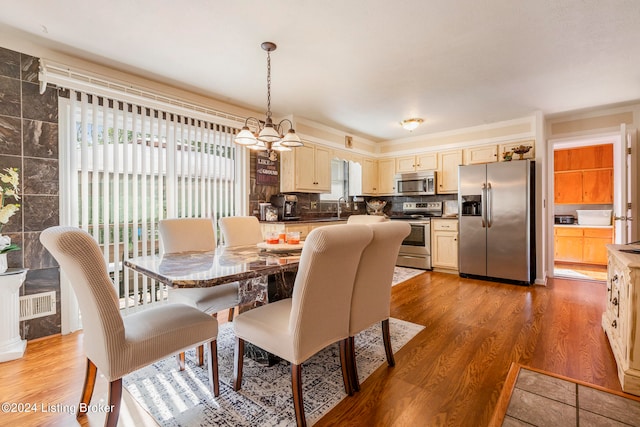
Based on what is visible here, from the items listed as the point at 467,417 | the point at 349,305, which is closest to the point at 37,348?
the point at 349,305

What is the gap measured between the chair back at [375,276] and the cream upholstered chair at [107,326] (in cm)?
87

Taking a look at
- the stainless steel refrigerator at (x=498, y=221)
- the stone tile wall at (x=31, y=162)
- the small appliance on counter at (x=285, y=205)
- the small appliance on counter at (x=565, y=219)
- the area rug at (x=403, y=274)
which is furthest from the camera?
the small appliance on counter at (x=565, y=219)

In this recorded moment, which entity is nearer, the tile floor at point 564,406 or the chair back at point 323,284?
the chair back at point 323,284

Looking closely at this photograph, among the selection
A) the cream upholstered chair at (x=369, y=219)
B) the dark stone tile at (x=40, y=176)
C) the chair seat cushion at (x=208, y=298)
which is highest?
the dark stone tile at (x=40, y=176)

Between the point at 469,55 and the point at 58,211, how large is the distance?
377cm

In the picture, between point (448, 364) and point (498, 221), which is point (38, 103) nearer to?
point (448, 364)

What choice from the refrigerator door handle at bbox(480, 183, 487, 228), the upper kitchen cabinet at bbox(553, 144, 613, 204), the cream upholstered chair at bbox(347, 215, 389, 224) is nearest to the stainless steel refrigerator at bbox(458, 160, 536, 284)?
the refrigerator door handle at bbox(480, 183, 487, 228)

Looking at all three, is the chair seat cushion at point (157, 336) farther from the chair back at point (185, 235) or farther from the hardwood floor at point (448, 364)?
the chair back at point (185, 235)

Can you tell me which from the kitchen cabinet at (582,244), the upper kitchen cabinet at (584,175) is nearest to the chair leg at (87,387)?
the kitchen cabinet at (582,244)

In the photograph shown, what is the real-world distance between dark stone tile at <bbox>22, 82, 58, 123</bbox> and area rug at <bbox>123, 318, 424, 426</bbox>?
2221mm

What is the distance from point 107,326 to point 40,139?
7.03ft

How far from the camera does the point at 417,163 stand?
5414 mm

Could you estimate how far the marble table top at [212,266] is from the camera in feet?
4.44

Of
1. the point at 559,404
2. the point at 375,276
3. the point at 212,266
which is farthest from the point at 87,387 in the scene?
the point at 559,404
